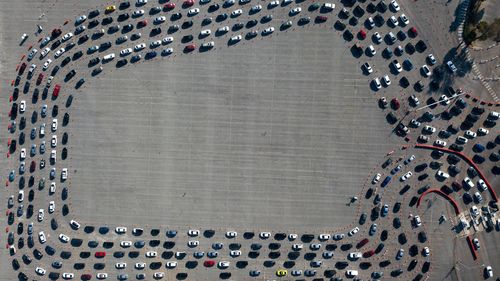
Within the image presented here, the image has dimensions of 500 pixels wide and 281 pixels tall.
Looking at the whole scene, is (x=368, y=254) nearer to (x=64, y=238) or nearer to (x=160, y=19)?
(x=64, y=238)

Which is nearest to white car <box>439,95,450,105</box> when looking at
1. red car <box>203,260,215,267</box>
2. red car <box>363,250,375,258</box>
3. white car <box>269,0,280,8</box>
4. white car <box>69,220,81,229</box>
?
red car <box>363,250,375,258</box>

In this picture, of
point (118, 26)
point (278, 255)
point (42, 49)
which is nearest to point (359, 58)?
point (278, 255)

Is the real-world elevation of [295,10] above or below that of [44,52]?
above

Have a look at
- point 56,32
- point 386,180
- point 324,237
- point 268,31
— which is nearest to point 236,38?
point 268,31

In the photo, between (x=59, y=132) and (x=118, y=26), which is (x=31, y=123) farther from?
(x=118, y=26)

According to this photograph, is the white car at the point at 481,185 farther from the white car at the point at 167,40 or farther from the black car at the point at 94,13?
the black car at the point at 94,13

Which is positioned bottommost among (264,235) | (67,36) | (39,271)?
(39,271)

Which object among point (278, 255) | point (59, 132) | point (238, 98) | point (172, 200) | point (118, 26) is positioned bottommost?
point (278, 255)

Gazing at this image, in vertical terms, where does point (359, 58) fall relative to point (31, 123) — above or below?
above
